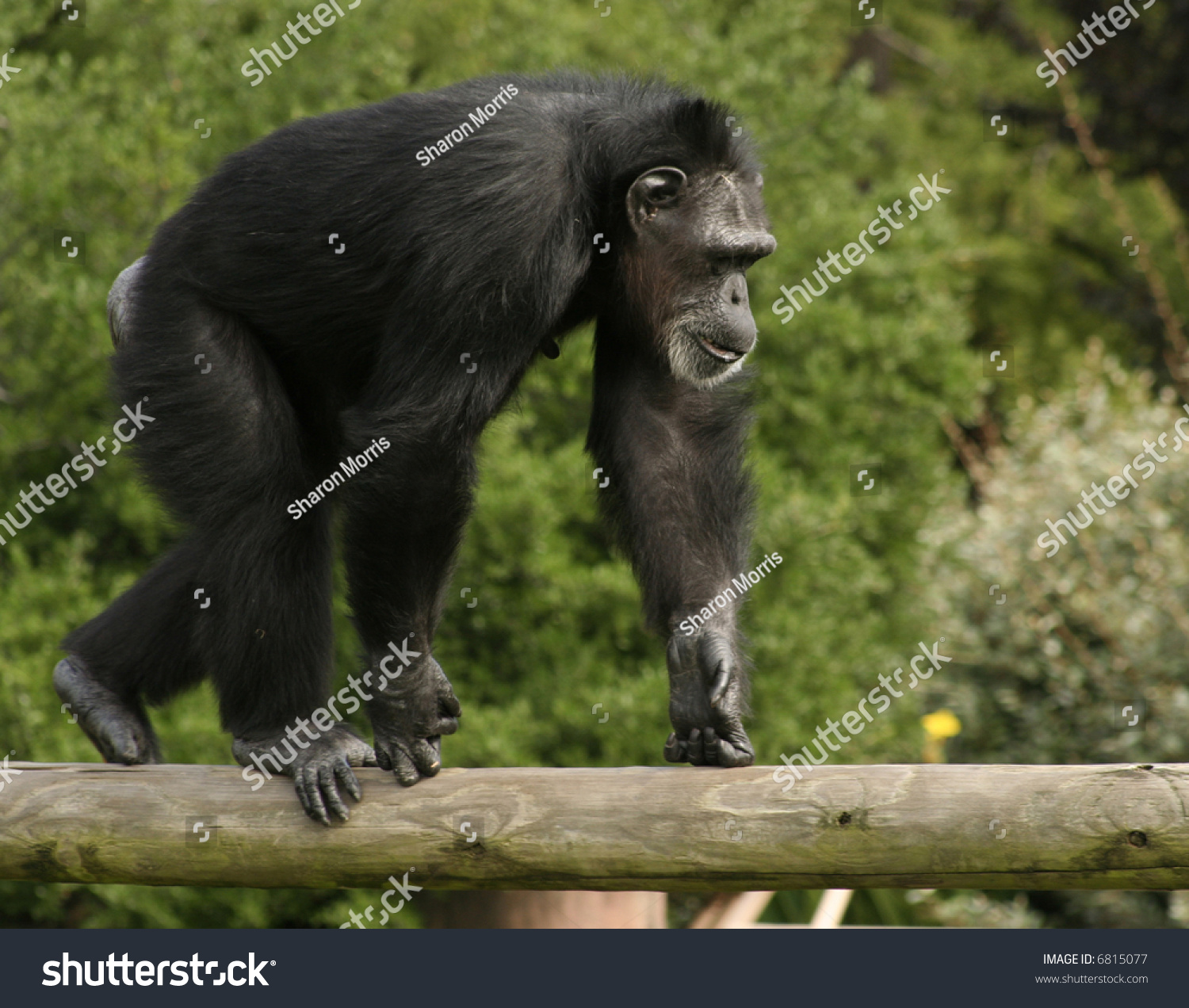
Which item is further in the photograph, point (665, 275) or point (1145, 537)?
point (1145, 537)

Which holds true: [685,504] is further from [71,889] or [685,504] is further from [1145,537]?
[71,889]

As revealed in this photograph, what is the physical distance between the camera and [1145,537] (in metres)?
7.02

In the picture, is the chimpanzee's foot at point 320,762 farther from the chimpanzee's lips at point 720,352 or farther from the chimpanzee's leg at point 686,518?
the chimpanzee's lips at point 720,352

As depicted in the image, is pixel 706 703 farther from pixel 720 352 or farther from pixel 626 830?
pixel 720 352

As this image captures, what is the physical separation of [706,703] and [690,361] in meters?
1.05

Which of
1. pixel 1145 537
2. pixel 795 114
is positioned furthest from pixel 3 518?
pixel 1145 537

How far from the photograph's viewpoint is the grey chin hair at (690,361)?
4109mm

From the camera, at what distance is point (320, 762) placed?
3.65m

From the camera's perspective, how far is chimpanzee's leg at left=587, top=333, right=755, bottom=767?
3.86 meters

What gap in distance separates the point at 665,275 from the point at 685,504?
0.71 meters

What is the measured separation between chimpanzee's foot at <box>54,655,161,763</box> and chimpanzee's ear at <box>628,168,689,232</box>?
226cm

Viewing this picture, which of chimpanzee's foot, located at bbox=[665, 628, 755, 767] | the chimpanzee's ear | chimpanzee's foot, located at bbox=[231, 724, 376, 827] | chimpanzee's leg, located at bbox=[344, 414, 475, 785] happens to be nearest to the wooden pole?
chimpanzee's foot, located at bbox=[231, 724, 376, 827]

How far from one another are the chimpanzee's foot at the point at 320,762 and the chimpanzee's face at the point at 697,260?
1518 millimetres

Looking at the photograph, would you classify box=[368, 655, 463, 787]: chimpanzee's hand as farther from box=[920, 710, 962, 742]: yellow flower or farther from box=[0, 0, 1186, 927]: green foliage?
box=[920, 710, 962, 742]: yellow flower
